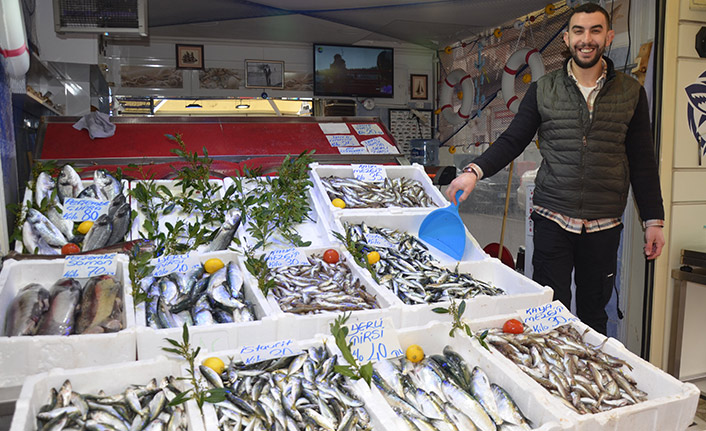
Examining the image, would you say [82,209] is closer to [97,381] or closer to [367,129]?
[97,381]

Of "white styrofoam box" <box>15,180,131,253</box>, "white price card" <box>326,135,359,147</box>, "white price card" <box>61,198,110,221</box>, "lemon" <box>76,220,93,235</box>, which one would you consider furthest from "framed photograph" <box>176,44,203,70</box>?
"lemon" <box>76,220,93,235</box>

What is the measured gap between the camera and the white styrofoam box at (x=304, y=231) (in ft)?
8.03

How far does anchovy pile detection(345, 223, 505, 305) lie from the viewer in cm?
200

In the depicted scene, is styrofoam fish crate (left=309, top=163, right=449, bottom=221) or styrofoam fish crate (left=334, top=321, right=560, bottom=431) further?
styrofoam fish crate (left=309, top=163, right=449, bottom=221)

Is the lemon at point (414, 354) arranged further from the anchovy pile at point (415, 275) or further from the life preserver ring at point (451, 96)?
the life preserver ring at point (451, 96)

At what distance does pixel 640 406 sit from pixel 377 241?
1367 mm

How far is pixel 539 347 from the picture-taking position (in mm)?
1662

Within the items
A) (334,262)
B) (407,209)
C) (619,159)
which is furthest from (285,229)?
(619,159)

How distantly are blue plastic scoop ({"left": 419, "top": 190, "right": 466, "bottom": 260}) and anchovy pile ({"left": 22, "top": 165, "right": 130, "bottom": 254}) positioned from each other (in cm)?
151

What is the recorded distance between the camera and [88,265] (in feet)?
6.58

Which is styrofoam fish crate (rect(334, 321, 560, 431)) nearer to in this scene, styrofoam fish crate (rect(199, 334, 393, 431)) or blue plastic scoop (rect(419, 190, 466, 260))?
styrofoam fish crate (rect(199, 334, 393, 431))

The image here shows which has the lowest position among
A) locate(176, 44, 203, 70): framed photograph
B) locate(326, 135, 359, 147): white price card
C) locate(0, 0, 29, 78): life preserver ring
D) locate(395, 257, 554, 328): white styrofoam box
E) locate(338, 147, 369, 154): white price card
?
locate(395, 257, 554, 328): white styrofoam box

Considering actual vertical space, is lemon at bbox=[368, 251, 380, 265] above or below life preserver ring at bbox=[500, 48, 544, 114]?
below

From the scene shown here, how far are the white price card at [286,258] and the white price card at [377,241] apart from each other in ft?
1.14
